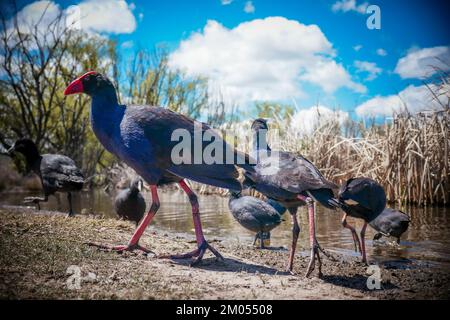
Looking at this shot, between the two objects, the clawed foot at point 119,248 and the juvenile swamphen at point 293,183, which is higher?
the juvenile swamphen at point 293,183

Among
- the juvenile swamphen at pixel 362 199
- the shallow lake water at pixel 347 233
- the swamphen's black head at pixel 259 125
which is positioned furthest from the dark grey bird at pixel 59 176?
the juvenile swamphen at pixel 362 199

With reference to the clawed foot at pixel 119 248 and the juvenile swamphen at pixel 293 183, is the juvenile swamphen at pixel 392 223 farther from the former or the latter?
the clawed foot at pixel 119 248

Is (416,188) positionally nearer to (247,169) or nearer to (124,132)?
(247,169)

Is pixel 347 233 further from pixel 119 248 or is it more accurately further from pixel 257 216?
pixel 119 248

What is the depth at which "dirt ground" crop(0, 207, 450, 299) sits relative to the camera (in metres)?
3.12

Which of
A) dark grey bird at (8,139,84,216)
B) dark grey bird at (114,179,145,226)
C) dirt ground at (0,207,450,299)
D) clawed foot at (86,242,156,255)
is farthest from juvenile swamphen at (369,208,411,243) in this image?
dark grey bird at (8,139,84,216)

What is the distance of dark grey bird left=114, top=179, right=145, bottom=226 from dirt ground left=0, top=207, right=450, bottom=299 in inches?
95.8

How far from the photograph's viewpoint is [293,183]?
14.3 feet

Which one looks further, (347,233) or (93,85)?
(347,233)

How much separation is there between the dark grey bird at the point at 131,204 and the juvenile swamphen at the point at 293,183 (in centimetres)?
365

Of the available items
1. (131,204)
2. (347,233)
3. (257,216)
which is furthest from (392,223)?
(131,204)

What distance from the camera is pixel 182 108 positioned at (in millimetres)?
28672

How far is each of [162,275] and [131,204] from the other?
4.27 metres

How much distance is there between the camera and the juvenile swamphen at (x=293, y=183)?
4.24 meters
